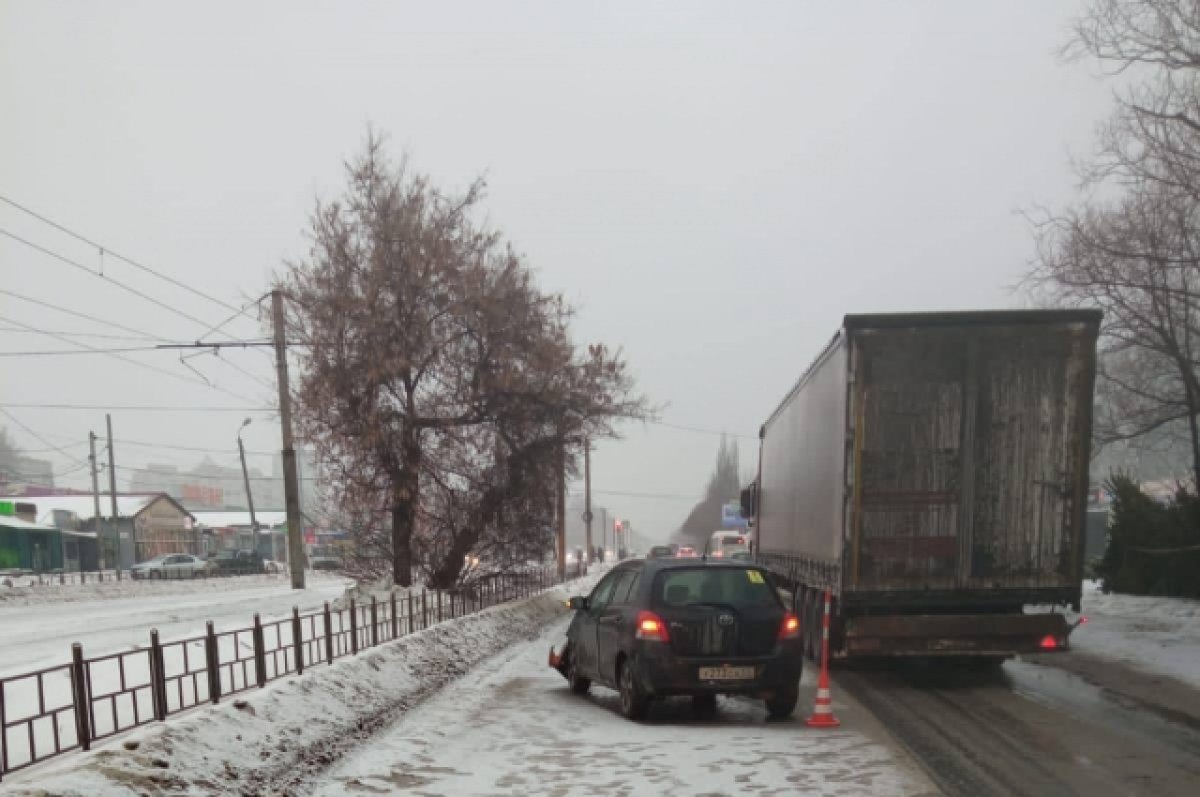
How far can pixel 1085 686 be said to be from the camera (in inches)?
428

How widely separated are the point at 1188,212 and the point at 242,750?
15.5 m

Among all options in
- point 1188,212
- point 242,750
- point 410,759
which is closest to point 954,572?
point 410,759

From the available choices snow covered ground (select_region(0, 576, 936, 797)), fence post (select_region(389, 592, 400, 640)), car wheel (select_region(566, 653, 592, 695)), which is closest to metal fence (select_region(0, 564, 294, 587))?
fence post (select_region(389, 592, 400, 640))

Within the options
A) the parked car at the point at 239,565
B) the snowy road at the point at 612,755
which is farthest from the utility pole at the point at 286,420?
the parked car at the point at 239,565

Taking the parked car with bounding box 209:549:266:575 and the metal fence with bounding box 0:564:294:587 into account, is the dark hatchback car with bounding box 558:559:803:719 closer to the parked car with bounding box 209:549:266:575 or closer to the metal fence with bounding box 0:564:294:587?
the metal fence with bounding box 0:564:294:587

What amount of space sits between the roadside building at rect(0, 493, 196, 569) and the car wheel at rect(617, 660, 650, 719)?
61.1 meters

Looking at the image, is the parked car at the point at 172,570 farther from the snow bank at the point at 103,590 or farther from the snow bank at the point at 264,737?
the snow bank at the point at 264,737

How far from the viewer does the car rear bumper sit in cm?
884

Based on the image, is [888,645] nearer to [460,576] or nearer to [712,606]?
[712,606]

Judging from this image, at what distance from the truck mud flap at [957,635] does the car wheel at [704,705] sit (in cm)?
181

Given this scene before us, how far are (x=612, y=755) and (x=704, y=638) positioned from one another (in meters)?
1.75

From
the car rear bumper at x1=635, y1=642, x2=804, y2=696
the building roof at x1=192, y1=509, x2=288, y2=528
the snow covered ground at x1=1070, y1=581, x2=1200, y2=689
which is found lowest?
the snow covered ground at x1=1070, y1=581, x2=1200, y2=689

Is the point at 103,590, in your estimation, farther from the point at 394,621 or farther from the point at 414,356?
the point at 394,621

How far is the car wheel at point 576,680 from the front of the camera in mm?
10930
